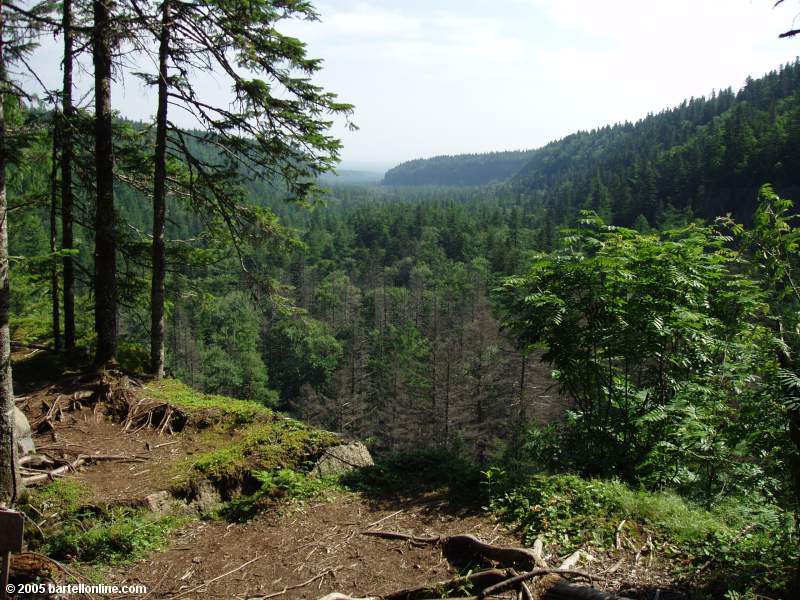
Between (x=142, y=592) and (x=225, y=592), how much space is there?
658 millimetres

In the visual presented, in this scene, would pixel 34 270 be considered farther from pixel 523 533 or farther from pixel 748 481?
pixel 748 481

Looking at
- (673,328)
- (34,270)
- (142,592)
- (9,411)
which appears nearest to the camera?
(142,592)

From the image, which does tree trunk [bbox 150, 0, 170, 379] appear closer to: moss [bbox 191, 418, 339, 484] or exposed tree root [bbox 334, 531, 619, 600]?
moss [bbox 191, 418, 339, 484]

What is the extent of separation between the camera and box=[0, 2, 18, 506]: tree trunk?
4340 millimetres

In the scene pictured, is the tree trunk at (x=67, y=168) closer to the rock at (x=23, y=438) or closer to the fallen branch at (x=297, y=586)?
the rock at (x=23, y=438)

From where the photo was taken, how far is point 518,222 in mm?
93938

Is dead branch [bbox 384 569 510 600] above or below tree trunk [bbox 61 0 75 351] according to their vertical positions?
below

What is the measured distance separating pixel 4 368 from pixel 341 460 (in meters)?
3.65

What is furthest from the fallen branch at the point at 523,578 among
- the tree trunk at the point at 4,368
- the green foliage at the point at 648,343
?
the tree trunk at the point at 4,368

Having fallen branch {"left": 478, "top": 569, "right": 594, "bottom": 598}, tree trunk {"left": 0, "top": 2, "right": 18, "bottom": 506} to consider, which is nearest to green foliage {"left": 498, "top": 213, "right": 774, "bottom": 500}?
fallen branch {"left": 478, "top": 569, "right": 594, "bottom": 598}

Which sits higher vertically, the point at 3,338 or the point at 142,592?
the point at 3,338

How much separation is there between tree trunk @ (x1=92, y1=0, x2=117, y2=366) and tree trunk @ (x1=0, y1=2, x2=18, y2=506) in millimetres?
3481

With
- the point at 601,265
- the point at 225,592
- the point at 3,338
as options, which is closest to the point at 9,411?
the point at 3,338

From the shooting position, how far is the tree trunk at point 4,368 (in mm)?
4340
